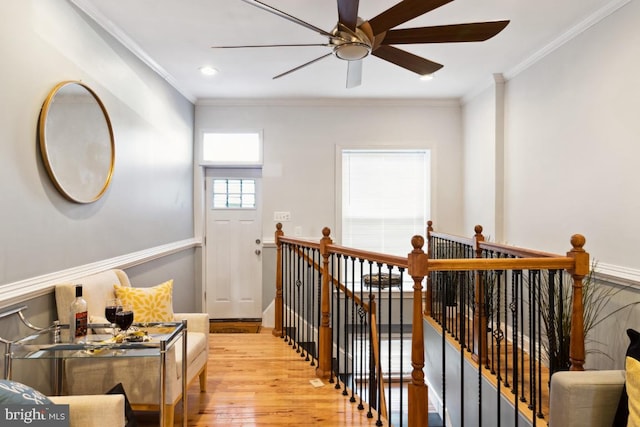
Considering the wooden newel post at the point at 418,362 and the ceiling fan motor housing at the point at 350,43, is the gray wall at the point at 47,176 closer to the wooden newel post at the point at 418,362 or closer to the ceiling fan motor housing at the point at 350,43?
the ceiling fan motor housing at the point at 350,43

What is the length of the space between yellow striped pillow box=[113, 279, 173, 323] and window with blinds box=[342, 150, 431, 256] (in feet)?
9.69

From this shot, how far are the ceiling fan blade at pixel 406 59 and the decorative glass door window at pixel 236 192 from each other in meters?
2.98

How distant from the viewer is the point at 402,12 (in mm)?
1887

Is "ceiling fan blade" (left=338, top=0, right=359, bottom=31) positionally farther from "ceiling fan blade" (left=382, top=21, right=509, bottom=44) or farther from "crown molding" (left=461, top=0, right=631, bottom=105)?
"crown molding" (left=461, top=0, right=631, bottom=105)

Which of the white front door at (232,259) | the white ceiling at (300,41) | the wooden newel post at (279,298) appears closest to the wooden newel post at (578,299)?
the white ceiling at (300,41)

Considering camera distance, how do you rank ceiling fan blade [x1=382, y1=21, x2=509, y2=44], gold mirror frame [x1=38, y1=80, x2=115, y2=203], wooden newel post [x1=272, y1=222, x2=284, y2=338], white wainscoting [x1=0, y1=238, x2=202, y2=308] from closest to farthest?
white wainscoting [x1=0, y1=238, x2=202, y2=308] → ceiling fan blade [x1=382, y1=21, x2=509, y2=44] → gold mirror frame [x1=38, y1=80, x2=115, y2=203] → wooden newel post [x1=272, y1=222, x2=284, y2=338]

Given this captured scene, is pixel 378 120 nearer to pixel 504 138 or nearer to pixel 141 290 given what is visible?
pixel 504 138

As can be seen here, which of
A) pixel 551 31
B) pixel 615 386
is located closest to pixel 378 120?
pixel 551 31

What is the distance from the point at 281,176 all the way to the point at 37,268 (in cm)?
313

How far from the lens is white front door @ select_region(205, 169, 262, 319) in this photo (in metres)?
4.99

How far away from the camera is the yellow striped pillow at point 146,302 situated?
7.79 ft

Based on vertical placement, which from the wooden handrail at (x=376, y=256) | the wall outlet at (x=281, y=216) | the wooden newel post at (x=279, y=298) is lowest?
the wooden newel post at (x=279, y=298)

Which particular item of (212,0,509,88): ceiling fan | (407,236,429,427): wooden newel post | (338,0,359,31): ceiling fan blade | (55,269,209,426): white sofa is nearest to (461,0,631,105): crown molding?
(212,0,509,88): ceiling fan

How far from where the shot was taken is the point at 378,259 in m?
2.18
